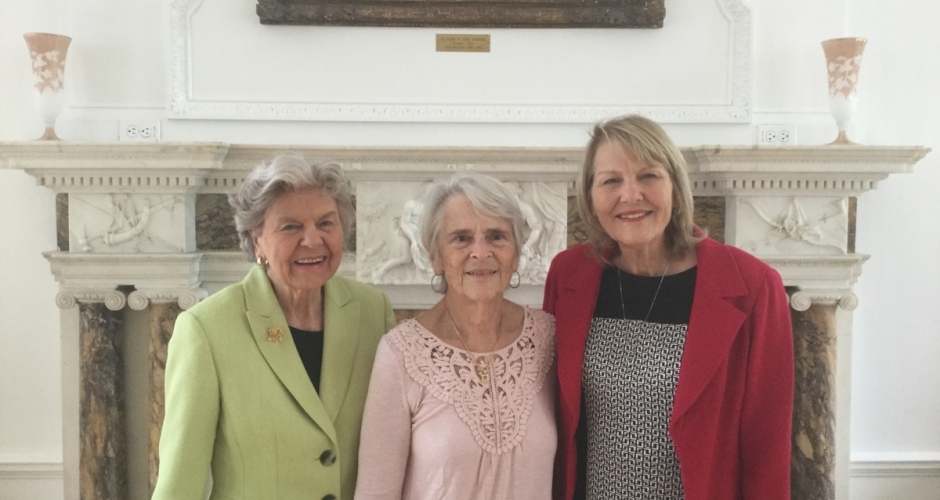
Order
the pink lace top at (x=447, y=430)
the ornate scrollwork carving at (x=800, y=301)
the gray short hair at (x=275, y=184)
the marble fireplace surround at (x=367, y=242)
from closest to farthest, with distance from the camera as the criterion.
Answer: the pink lace top at (x=447, y=430)
the gray short hair at (x=275, y=184)
the marble fireplace surround at (x=367, y=242)
the ornate scrollwork carving at (x=800, y=301)

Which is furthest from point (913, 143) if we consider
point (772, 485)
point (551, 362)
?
point (551, 362)

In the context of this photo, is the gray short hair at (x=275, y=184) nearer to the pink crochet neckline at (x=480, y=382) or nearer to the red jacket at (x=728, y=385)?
the pink crochet neckline at (x=480, y=382)

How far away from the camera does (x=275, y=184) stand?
1.40m

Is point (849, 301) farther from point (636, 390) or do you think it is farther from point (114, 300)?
point (114, 300)

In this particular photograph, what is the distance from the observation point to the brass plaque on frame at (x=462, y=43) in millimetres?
2688

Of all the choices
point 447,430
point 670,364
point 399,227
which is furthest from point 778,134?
point 447,430

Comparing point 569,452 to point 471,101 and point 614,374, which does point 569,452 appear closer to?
point 614,374

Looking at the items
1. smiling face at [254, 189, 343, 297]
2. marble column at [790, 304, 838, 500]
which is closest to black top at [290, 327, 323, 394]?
smiling face at [254, 189, 343, 297]

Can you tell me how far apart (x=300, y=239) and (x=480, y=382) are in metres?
0.49

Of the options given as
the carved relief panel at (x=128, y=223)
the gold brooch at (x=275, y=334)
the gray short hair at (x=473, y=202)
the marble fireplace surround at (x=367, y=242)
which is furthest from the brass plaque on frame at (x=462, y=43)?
the gold brooch at (x=275, y=334)

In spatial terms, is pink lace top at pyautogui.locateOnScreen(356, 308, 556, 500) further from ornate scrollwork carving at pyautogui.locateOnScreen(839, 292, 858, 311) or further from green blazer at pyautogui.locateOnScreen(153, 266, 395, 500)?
ornate scrollwork carving at pyautogui.locateOnScreen(839, 292, 858, 311)

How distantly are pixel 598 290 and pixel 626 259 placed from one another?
100mm

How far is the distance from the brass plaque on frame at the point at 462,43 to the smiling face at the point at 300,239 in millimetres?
1424

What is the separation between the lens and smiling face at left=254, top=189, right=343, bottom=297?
1.42 m
